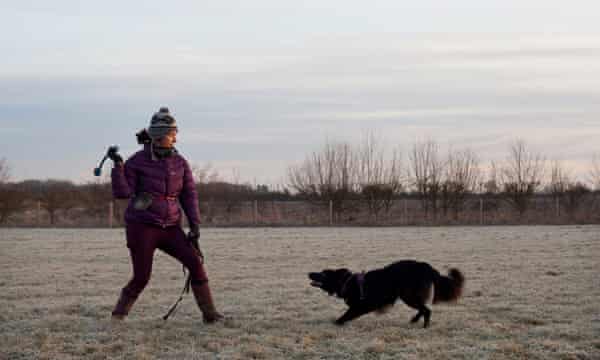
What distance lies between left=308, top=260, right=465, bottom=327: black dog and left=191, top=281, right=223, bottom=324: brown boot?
115 centimetres

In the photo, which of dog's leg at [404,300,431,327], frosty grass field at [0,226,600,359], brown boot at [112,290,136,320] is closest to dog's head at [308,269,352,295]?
frosty grass field at [0,226,600,359]

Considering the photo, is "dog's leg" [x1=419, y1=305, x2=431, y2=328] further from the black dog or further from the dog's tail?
the dog's tail

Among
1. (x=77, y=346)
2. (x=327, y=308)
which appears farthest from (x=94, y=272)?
(x=77, y=346)

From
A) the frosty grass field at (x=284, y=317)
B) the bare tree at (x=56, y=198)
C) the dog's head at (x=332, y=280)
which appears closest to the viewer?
the frosty grass field at (x=284, y=317)

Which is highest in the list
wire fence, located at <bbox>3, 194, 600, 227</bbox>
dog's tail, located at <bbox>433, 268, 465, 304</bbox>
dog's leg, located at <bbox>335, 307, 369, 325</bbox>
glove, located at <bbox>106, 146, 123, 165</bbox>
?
glove, located at <bbox>106, 146, 123, 165</bbox>

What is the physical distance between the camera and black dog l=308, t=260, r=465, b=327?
6477 mm

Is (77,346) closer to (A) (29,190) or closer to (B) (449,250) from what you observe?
(B) (449,250)

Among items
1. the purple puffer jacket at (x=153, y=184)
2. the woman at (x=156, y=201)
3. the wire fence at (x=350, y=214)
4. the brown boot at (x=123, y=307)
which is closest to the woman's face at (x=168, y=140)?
the woman at (x=156, y=201)

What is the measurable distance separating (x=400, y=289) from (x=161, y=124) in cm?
260

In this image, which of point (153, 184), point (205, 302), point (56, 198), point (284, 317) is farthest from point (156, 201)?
point (56, 198)

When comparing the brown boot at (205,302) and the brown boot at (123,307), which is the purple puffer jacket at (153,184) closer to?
the brown boot at (205,302)

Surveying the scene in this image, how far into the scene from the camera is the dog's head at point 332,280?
22.5 ft

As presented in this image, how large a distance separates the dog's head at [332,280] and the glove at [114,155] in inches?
86.8

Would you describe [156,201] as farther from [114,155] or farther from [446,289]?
[446,289]
